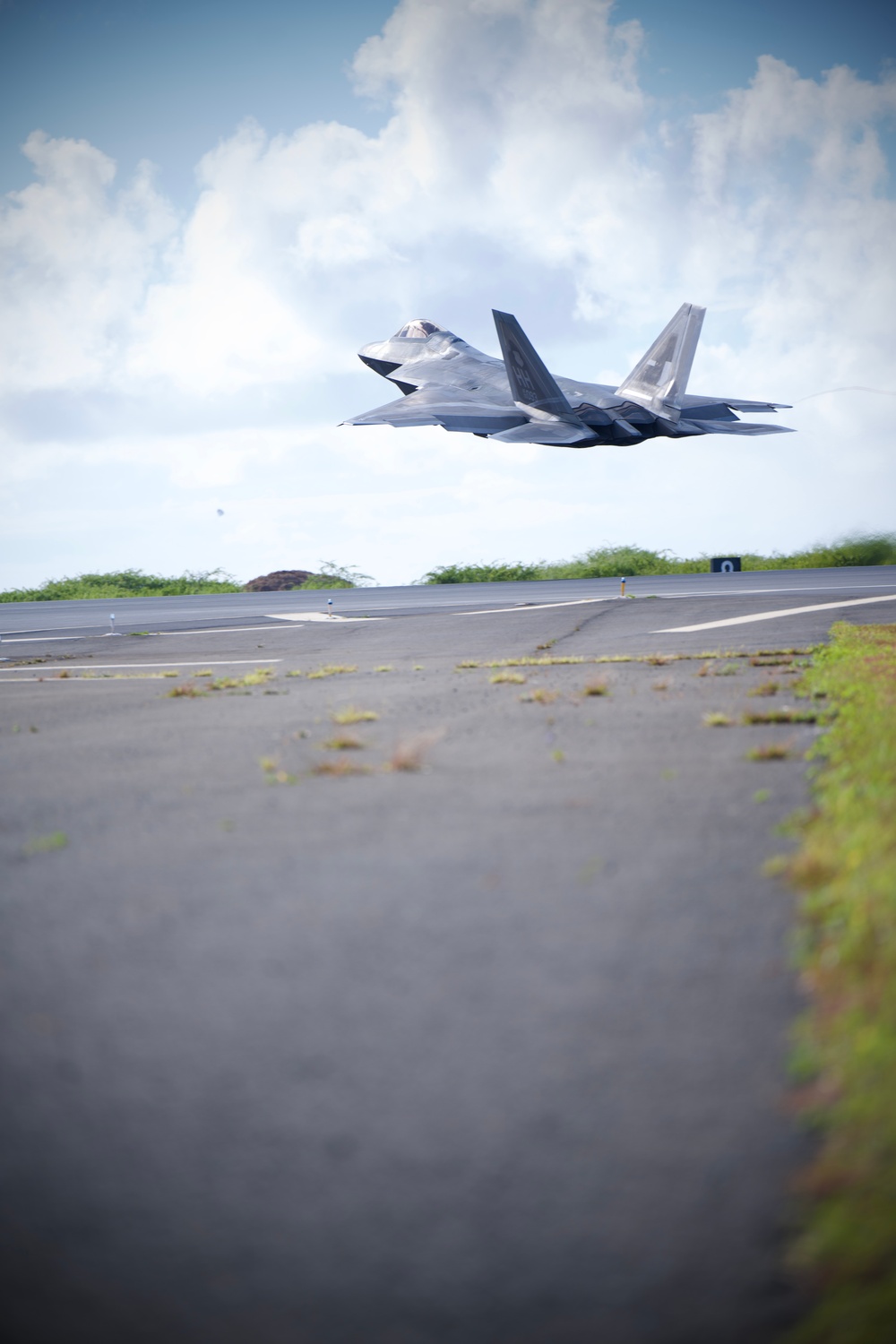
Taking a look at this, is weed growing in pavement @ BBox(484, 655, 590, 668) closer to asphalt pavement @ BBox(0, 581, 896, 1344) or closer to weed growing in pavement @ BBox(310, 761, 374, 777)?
asphalt pavement @ BBox(0, 581, 896, 1344)

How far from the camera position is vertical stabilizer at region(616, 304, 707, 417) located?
36219 millimetres

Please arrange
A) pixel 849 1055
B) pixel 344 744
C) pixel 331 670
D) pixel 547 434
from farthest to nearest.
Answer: pixel 547 434
pixel 331 670
pixel 344 744
pixel 849 1055

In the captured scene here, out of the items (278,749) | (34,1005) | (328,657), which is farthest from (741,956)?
(328,657)

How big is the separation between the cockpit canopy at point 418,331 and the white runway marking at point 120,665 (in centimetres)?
3017

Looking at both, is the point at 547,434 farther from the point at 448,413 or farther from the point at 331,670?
the point at 331,670

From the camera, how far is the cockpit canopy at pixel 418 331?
1655 inches

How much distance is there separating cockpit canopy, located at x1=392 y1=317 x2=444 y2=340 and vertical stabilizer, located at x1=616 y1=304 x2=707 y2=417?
33.4 feet

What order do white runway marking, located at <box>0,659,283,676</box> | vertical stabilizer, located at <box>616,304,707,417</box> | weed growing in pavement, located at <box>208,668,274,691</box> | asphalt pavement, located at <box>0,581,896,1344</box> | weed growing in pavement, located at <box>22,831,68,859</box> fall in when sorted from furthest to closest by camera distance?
vertical stabilizer, located at <box>616,304,707,417</box> → white runway marking, located at <box>0,659,283,676</box> → weed growing in pavement, located at <box>208,668,274,691</box> → weed growing in pavement, located at <box>22,831,68,859</box> → asphalt pavement, located at <box>0,581,896,1344</box>

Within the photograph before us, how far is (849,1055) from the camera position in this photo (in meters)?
2.29

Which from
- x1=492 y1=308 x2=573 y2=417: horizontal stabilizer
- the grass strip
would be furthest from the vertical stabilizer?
the grass strip

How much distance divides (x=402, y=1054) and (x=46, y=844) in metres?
2.94

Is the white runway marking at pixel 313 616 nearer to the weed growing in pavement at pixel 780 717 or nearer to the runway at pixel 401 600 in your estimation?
the runway at pixel 401 600

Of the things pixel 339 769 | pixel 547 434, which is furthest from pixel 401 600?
pixel 339 769

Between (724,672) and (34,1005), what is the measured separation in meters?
8.35
